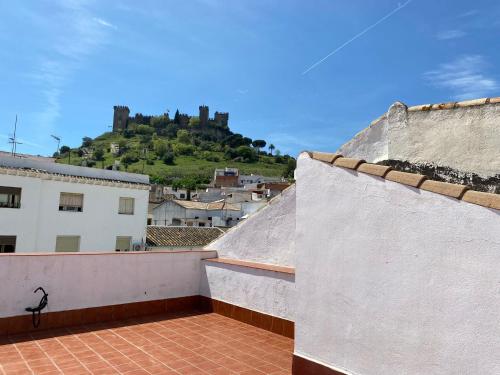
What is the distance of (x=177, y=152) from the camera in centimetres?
9431

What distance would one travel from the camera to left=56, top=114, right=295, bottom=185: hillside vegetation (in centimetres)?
7956

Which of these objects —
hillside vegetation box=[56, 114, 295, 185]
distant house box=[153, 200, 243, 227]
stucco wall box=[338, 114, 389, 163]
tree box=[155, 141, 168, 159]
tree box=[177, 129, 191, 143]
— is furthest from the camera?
tree box=[177, 129, 191, 143]

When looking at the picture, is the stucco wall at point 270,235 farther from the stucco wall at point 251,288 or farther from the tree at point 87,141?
the tree at point 87,141

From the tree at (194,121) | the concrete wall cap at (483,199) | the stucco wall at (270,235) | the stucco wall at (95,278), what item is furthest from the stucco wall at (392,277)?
the tree at (194,121)

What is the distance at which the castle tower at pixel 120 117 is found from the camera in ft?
393

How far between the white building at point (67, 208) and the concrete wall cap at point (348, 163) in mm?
18649

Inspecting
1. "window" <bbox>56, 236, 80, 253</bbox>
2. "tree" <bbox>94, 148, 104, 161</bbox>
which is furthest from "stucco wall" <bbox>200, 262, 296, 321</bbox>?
"tree" <bbox>94, 148, 104, 161</bbox>

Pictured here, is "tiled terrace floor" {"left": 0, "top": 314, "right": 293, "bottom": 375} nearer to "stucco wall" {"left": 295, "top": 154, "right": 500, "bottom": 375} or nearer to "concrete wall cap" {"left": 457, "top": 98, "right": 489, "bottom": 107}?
"stucco wall" {"left": 295, "top": 154, "right": 500, "bottom": 375}

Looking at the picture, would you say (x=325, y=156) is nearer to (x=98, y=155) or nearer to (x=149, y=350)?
(x=149, y=350)

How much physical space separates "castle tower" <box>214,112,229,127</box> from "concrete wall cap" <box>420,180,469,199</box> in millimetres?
122781

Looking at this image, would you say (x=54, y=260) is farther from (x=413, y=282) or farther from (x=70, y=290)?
(x=413, y=282)

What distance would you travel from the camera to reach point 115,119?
12056 cm

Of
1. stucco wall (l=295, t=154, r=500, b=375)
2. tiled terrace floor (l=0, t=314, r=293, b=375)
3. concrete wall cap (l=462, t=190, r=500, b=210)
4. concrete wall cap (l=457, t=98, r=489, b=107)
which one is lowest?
tiled terrace floor (l=0, t=314, r=293, b=375)

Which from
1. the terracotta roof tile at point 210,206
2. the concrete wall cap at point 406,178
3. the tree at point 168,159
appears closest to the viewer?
the concrete wall cap at point 406,178
